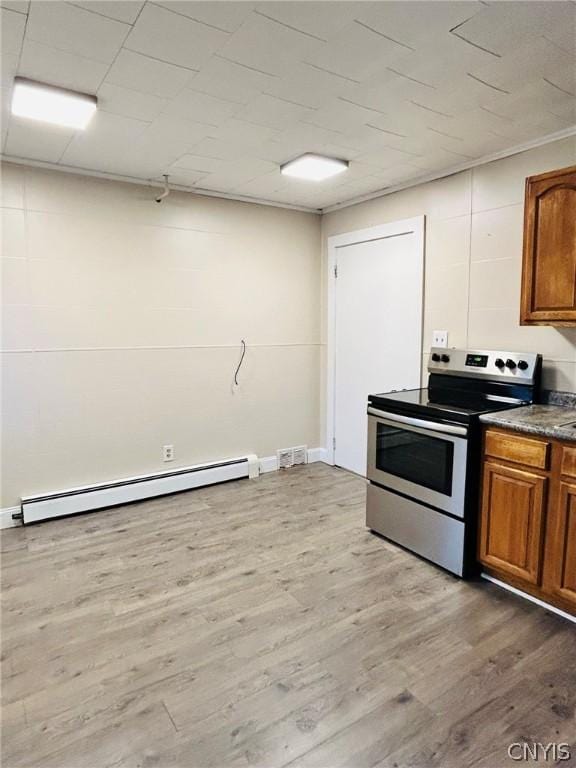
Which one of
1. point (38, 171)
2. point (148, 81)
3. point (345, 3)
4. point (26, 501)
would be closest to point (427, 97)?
point (345, 3)

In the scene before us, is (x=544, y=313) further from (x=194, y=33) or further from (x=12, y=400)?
(x=12, y=400)

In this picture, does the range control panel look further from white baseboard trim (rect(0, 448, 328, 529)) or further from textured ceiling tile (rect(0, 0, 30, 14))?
textured ceiling tile (rect(0, 0, 30, 14))

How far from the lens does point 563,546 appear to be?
2188mm

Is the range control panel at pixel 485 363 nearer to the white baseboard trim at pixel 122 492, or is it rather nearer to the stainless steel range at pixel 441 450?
the stainless steel range at pixel 441 450

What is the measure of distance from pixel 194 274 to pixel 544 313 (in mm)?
2585

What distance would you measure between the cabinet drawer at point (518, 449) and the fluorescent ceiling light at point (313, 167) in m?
1.96

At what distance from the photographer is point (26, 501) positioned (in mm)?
3309

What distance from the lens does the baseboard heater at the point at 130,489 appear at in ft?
11.0

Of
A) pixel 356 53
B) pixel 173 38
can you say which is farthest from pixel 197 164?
pixel 356 53

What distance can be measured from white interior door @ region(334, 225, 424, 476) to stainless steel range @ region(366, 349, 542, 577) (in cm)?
49

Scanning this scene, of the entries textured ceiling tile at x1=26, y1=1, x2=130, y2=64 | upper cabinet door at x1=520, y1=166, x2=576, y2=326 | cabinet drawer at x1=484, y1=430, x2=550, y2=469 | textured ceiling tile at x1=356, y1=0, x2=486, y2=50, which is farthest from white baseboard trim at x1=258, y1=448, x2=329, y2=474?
textured ceiling tile at x1=356, y1=0, x2=486, y2=50

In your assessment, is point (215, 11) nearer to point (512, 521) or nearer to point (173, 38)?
point (173, 38)

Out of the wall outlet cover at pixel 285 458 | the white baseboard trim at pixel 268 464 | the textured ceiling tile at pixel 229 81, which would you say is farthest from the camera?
the wall outlet cover at pixel 285 458

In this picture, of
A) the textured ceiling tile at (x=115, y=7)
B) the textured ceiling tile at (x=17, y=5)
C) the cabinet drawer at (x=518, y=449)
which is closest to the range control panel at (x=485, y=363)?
the cabinet drawer at (x=518, y=449)
